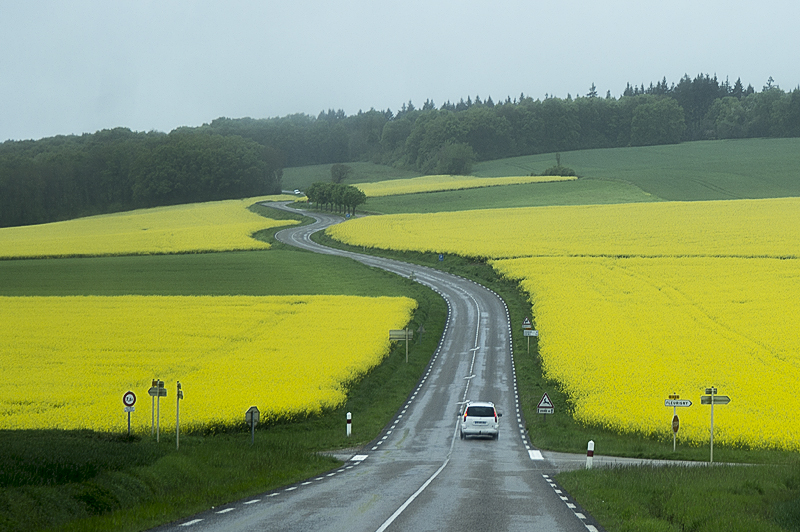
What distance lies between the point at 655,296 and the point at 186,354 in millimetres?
35324

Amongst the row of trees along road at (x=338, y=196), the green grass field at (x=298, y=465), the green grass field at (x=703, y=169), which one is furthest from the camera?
the green grass field at (x=703, y=169)

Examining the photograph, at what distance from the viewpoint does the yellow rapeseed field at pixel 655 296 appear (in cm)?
3412

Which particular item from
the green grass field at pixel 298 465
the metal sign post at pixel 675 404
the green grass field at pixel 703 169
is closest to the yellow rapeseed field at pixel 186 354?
the green grass field at pixel 298 465

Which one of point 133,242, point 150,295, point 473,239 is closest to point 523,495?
point 150,295

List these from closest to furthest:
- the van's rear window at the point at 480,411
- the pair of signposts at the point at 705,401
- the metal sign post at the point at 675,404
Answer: the pair of signposts at the point at 705,401, the metal sign post at the point at 675,404, the van's rear window at the point at 480,411

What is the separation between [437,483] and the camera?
2153 centimetres

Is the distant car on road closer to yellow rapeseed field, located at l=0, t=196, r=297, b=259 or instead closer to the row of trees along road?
yellow rapeseed field, located at l=0, t=196, r=297, b=259

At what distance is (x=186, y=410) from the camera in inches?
1241

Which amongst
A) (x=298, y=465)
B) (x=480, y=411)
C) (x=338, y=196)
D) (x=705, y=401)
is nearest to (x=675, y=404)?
(x=705, y=401)

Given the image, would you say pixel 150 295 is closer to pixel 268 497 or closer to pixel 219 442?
pixel 219 442

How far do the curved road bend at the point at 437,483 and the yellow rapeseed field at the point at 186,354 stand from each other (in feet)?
14.9

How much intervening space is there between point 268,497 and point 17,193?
157219 mm

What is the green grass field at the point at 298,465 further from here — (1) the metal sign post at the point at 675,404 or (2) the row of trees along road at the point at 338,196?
(2) the row of trees along road at the point at 338,196

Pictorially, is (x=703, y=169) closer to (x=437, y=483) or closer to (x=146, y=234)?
(x=146, y=234)
